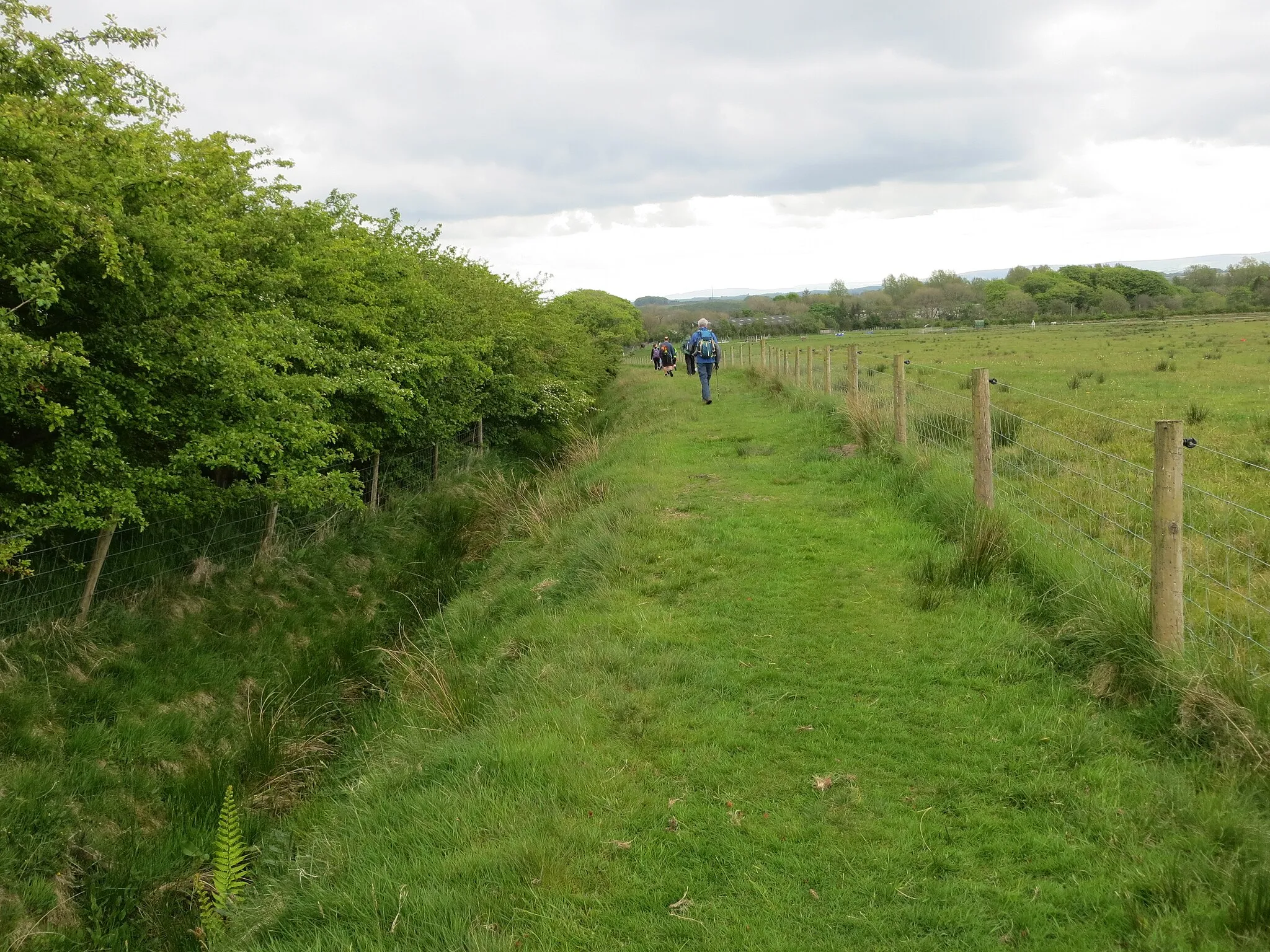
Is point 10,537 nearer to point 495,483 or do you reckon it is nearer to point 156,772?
point 156,772

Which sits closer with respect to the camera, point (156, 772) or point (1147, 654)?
point (1147, 654)

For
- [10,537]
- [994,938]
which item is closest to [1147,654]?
[994,938]

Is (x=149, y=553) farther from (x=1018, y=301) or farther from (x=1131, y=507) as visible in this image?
(x=1018, y=301)

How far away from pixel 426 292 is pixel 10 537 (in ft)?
31.1

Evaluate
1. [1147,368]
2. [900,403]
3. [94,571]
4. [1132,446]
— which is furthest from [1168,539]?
[1147,368]

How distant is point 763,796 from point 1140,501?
167 inches

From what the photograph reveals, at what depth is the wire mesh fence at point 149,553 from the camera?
322 inches

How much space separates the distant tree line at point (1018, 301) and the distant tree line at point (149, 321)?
89.7m

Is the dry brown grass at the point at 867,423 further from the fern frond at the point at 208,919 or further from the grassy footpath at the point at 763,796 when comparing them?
the fern frond at the point at 208,919

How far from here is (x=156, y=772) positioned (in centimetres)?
711

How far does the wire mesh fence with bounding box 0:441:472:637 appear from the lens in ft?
26.8

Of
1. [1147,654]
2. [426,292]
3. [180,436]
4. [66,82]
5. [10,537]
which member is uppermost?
[66,82]

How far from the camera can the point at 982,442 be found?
761 cm

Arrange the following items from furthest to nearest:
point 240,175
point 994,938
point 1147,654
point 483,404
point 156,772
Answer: point 483,404 < point 240,175 < point 156,772 < point 1147,654 < point 994,938
